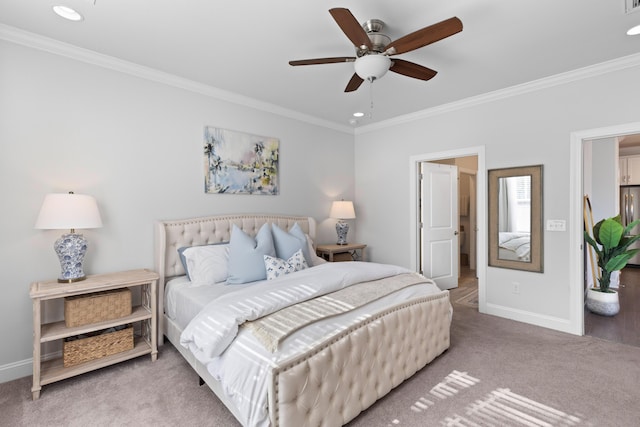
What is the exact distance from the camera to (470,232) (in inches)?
256

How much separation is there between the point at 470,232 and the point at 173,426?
20.4ft

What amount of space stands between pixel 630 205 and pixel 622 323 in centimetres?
425

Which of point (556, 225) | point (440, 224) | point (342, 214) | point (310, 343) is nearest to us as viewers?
point (310, 343)

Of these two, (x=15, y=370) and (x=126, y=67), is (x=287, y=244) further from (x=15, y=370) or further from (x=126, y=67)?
(x=15, y=370)

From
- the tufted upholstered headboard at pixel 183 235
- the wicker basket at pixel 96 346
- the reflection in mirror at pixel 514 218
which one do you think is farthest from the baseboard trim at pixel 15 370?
the reflection in mirror at pixel 514 218

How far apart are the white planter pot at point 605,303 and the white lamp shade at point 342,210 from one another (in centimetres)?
315

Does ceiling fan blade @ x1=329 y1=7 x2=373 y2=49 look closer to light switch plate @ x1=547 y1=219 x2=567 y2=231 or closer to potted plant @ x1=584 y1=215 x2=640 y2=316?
light switch plate @ x1=547 y1=219 x2=567 y2=231

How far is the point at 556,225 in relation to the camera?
128 inches

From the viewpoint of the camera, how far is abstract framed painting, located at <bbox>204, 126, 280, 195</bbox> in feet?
11.3

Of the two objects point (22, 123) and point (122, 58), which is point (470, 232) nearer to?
point (122, 58)

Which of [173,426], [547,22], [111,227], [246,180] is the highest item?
[547,22]

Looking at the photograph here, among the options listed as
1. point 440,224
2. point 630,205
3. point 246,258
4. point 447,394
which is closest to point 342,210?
point 440,224

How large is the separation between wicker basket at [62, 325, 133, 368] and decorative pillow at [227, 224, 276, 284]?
94 centimetres

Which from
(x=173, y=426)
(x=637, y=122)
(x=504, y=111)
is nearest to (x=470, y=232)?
(x=504, y=111)
